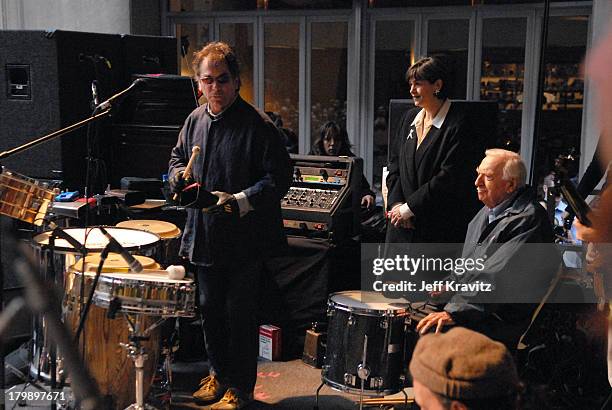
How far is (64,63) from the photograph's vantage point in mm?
4828

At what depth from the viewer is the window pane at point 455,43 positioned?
763cm

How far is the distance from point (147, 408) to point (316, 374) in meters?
1.39

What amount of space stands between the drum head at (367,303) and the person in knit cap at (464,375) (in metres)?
1.93

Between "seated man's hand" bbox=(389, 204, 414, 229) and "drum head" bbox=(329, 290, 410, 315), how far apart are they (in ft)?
1.30

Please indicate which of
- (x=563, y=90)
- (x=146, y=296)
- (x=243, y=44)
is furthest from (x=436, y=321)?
(x=243, y=44)

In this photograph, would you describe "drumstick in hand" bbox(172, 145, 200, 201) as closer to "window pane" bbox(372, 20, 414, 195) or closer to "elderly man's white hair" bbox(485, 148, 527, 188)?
"elderly man's white hair" bbox(485, 148, 527, 188)

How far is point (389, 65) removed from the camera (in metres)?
7.93

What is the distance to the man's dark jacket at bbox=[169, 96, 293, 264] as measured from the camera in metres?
3.94

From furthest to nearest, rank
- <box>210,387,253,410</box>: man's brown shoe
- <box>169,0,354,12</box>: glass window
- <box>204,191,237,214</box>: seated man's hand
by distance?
1. <box>169,0,354,12</box>: glass window
2. <box>210,387,253,410</box>: man's brown shoe
3. <box>204,191,237,214</box>: seated man's hand

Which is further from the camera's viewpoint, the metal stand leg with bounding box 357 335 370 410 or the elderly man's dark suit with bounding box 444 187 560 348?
the metal stand leg with bounding box 357 335 370 410

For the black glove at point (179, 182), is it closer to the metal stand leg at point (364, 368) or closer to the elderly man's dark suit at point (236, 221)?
the elderly man's dark suit at point (236, 221)

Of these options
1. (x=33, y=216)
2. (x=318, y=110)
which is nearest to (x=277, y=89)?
(x=318, y=110)

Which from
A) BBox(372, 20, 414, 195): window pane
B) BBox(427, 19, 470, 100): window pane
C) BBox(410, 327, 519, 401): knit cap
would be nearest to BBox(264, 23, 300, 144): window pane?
BBox(372, 20, 414, 195): window pane

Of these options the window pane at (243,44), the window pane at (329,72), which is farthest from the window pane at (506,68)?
the window pane at (243,44)
